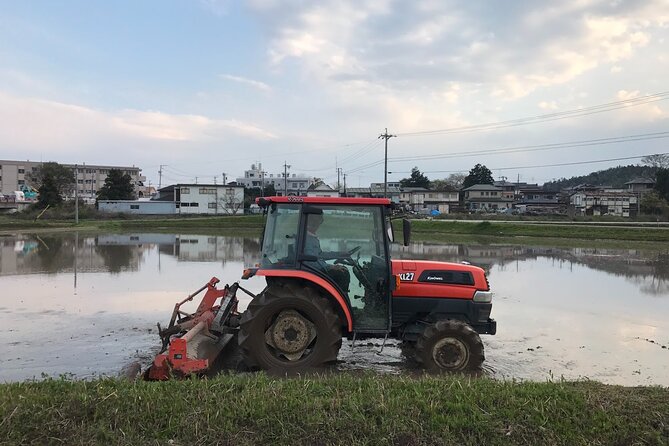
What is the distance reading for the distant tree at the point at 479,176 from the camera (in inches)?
3772

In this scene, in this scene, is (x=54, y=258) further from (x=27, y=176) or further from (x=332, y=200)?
(x=27, y=176)

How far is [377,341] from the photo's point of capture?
24.7ft

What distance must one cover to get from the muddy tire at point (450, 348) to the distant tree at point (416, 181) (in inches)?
3903

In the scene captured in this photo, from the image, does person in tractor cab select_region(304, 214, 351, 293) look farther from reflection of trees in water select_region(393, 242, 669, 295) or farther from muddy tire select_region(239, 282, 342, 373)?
reflection of trees in water select_region(393, 242, 669, 295)

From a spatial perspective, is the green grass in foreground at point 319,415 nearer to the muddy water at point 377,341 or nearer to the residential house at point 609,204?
the muddy water at point 377,341

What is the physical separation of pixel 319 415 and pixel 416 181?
4059 inches

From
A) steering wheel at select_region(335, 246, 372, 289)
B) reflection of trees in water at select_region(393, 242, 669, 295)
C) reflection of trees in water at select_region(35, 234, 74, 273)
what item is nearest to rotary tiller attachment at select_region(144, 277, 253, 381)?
steering wheel at select_region(335, 246, 372, 289)

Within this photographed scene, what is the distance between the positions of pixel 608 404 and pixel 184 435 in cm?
310

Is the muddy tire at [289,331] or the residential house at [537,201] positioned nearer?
the muddy tire at [289,331]

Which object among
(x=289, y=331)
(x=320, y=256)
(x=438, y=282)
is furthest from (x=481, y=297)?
(x=289, y=331)

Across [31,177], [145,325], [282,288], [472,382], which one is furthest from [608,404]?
[31,177]

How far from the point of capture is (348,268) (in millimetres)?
5629

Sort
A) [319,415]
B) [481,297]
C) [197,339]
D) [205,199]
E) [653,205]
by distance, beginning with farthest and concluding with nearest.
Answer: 1. [205,199]
2. [653,205]
3. [481,297]
4. [197,339]
5. [319,415]

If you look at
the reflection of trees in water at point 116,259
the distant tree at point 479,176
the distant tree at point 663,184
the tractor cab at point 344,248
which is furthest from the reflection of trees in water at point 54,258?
the distant tree at point 479,176
